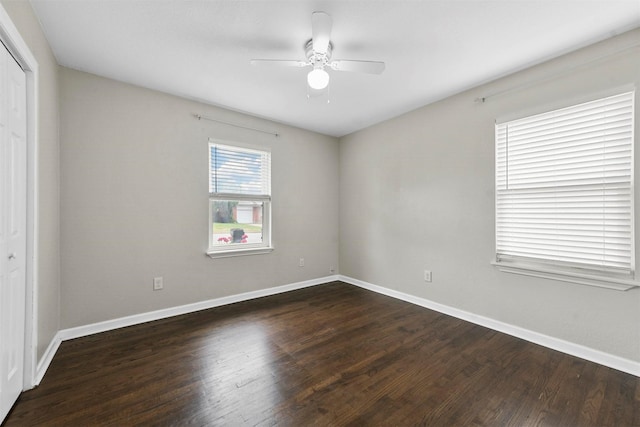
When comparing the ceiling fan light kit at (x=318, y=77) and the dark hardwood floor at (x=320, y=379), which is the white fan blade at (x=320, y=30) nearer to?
the ceiling fan light kit at (x=318, y=77)

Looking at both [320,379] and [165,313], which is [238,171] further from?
[320,379]

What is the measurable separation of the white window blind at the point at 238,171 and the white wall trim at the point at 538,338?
246 cm

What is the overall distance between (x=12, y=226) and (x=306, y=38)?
226 centimetres

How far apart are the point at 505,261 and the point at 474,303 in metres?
0.56

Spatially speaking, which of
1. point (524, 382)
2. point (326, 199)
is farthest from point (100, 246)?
point (524, 382)

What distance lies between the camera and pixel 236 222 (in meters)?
3.47

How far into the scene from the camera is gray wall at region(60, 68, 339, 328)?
94.3 inches

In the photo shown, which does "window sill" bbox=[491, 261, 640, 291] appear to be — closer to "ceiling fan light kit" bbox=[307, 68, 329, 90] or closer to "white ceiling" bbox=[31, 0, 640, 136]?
"white ceiling" bbox=[31, 0, 640, 136]

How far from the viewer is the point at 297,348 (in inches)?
87.5

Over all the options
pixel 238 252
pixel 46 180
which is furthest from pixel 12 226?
pixel 238 252

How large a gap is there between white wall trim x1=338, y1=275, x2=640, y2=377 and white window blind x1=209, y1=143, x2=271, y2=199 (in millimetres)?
2463

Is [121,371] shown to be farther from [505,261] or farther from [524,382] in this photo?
[505,261]

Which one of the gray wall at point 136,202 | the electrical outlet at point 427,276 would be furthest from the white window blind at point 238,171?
the electrical outlet at point 427,276

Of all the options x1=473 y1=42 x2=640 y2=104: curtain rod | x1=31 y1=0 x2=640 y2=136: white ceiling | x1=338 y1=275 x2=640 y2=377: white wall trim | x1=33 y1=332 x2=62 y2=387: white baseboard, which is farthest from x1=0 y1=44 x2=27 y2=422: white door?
x1=473 y1=42 x2=640 y2=104: curtain rod
